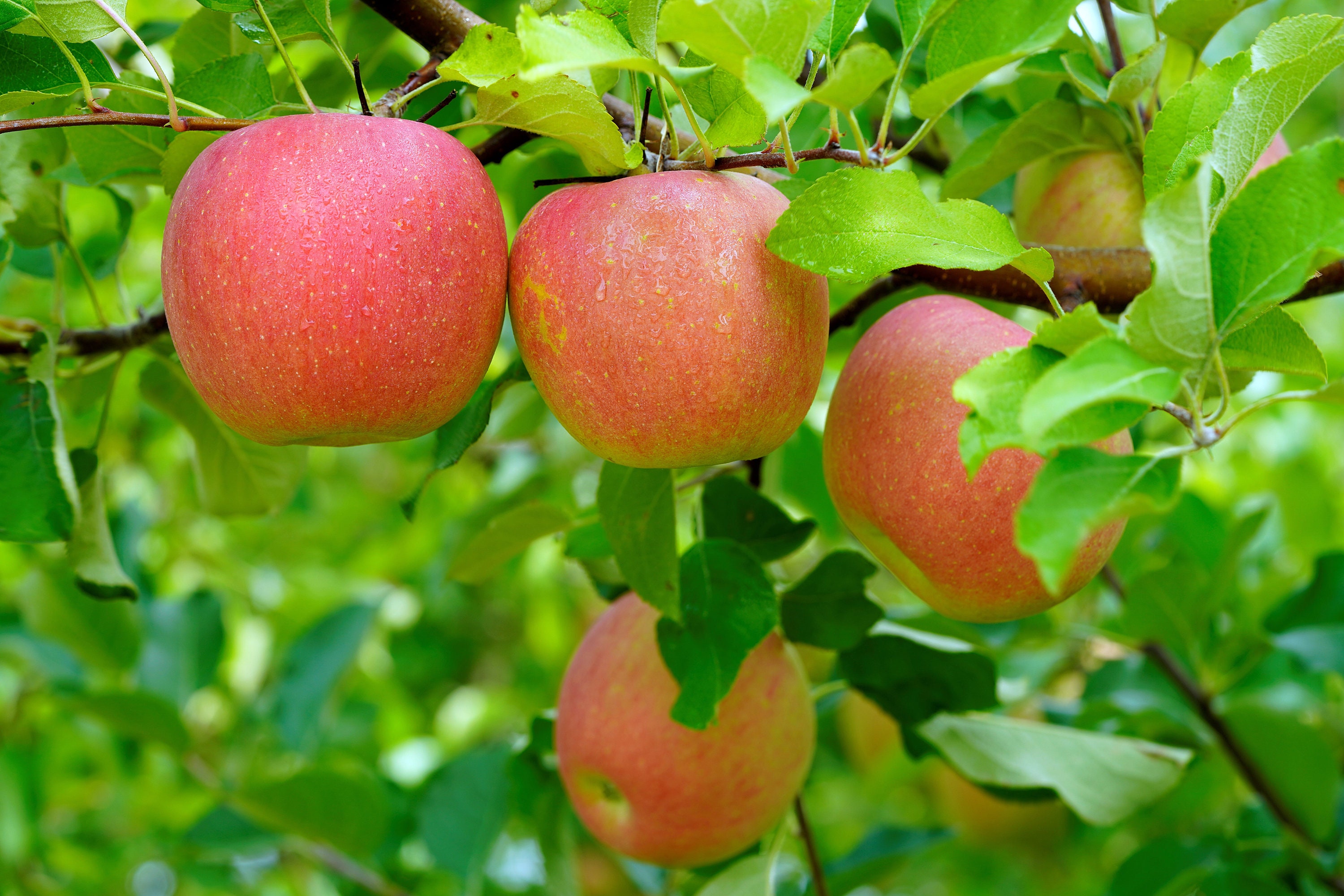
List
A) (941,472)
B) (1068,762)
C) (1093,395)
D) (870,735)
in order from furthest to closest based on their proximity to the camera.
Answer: (870,735) < (1068,762) < (941,472) < (1093,395)

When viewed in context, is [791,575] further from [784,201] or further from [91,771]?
[91,771]

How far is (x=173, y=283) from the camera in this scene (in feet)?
1.98

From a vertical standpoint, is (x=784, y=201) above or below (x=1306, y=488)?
above

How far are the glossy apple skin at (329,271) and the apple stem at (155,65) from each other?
0.07 feet

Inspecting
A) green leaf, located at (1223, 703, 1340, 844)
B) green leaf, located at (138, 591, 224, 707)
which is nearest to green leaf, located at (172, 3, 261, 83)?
green leaf, located at (138, 591, 224, 707)

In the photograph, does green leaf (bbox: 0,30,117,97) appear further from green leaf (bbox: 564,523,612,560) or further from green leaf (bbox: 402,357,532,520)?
green leaf (bbox: 564,523,612,560)

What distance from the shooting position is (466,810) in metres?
1.31

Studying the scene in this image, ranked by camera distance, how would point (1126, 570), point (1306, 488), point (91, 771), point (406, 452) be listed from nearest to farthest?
1. point (1126, 570)
2. point (1306, 488)
3. point (91, 771)
4. point (406, 452)

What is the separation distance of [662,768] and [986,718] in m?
0.40

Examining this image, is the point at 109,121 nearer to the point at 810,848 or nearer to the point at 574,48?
the point at 574,48

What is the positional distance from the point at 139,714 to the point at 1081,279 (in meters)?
1.05

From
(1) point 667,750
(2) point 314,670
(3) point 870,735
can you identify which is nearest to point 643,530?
(1) point 667,750

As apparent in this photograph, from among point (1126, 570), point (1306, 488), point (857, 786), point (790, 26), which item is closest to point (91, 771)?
point (857, 786)

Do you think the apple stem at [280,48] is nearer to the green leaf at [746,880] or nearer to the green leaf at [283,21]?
the green leaf at [283,21]
